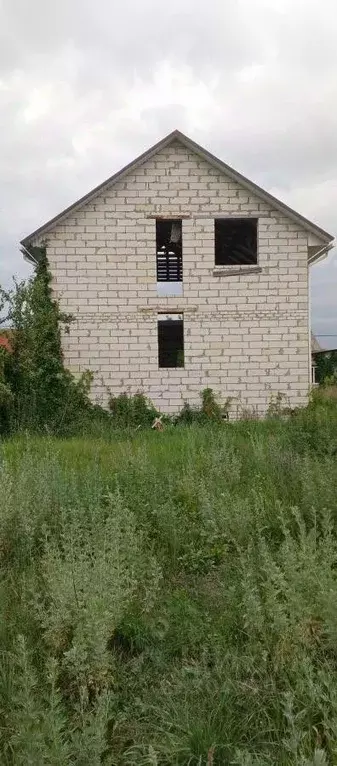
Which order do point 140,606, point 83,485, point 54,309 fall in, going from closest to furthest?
point 140,606
point 83,485
point 54,309

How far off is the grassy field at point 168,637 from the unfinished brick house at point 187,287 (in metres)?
8.10

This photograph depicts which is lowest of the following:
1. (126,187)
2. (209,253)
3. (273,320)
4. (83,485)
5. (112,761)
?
(112,761)

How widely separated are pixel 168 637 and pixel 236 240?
1374cm

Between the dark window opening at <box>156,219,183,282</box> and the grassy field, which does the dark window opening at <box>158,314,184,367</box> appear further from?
the grassy field

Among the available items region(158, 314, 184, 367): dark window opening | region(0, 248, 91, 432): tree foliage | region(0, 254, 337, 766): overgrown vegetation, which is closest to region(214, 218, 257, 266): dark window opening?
region(158, 314, 184, 367): dark window opening

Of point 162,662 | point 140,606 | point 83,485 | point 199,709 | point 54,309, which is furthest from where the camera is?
point 54,309

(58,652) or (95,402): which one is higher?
(95,402)

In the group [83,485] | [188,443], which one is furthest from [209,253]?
[83,485]

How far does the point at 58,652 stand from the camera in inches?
108

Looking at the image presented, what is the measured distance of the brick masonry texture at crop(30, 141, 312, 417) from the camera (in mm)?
12625

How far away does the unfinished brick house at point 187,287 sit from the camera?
41.4 ft

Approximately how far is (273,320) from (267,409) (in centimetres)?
204

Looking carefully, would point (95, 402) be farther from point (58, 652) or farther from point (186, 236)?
point (58, 652)

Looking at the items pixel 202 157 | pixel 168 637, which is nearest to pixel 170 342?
pixel 202 157
